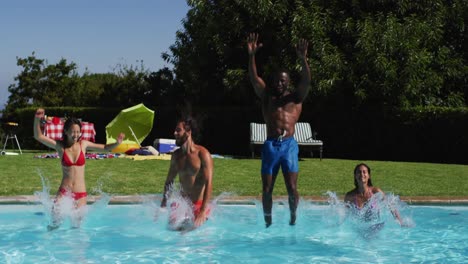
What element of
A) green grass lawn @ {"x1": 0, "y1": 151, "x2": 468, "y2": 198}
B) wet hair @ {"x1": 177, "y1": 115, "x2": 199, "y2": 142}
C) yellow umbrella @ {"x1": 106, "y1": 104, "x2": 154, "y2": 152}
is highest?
yellow umbrella @ {"x1": 106, "y1": 104, "x2": 154, "y2": 152}

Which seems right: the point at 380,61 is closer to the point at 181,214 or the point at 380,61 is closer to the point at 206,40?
the point at 206,40

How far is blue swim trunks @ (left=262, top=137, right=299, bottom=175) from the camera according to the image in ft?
23.8

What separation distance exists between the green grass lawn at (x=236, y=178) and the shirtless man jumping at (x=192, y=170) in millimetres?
→ 3258

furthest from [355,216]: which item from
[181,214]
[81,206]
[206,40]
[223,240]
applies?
[206,40]

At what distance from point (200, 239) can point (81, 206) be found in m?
1.41

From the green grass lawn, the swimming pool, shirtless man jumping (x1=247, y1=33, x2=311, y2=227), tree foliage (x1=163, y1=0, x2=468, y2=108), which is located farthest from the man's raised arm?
tree foliage (x1=163, y1=0, x2=468, y2=108)

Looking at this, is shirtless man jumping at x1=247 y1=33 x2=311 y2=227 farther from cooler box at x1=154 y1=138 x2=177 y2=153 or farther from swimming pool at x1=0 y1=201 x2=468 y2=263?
cooler box at x1=154 y1=138 x2=177 y2=153

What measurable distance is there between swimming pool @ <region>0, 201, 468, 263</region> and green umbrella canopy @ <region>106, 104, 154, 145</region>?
11902mm

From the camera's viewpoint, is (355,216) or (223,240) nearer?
(223,240)

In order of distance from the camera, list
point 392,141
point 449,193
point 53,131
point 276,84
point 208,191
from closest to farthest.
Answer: point 208,191, point 276,84, point 449,193, point 53,131, point 392,141

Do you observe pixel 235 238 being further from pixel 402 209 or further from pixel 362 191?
pixel 402 209

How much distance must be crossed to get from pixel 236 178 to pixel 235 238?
5.38 m

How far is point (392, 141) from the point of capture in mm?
20844

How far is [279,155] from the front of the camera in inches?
285
